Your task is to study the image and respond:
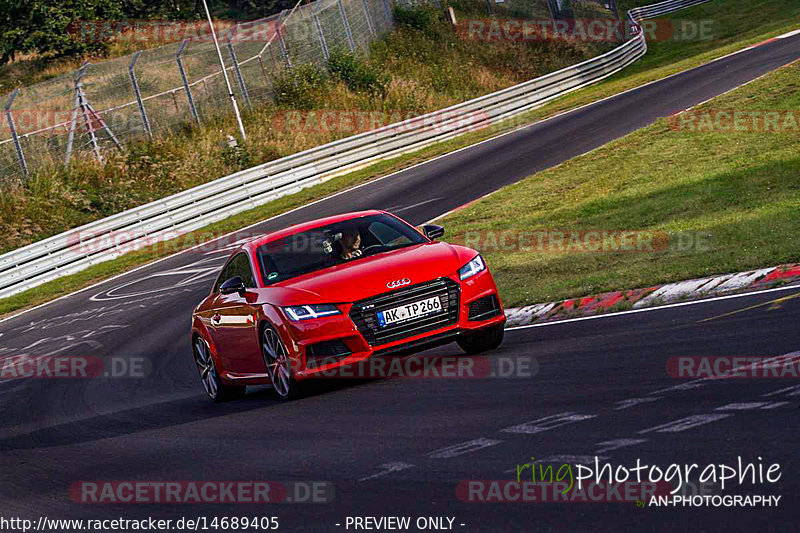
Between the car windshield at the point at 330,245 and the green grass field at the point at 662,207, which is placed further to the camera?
the green grass field at the point at 662,207

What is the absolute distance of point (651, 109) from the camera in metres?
29.9

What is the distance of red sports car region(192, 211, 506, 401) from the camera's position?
947 centimetres

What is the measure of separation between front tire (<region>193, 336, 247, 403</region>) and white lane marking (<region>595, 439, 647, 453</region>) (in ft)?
19.7

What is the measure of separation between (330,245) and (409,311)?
61.0 inches

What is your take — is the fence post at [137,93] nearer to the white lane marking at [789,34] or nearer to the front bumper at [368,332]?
the white lane marking at [789,34]

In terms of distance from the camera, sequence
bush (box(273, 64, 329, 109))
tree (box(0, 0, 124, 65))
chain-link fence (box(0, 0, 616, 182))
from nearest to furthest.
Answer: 1. chain-link fence (box(0, 0, 616, 182))
2. bush (box(273, 64, 329, 109))
3. tree (box(0, 0, 124, 65))

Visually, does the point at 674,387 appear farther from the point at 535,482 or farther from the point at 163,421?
the point at 163,421

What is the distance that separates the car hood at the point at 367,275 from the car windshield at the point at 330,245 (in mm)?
225

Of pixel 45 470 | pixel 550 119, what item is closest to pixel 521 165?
pixel 550 119

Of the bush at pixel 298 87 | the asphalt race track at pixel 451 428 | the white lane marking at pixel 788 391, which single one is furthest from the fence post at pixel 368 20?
Answer: the white lane marking at pixel 788 391

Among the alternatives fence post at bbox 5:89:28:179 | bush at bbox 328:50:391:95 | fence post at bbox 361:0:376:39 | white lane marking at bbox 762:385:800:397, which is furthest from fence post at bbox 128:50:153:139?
white lane marking at bbox 762:385:800:397

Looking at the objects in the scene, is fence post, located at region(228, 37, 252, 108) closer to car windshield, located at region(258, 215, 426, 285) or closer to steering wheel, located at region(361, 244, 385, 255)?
car windshield, located at region(258, 215, 426, 285)

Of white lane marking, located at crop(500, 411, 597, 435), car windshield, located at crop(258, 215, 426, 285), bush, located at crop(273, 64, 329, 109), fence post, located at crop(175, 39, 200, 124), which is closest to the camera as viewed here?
white lane marking, located at crop(500, 411, 597, 435)

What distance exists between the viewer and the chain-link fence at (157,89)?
33.0m
